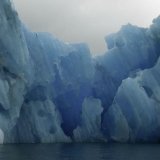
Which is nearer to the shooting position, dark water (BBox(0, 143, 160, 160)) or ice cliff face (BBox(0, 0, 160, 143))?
dark water (BBox(0, 143, 160, 160))

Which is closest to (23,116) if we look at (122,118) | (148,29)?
(122,118)

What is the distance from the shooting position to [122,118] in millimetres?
31781

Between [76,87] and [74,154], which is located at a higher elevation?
[76,87]

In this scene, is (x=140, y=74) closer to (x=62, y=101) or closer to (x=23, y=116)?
(x=62, y=101)

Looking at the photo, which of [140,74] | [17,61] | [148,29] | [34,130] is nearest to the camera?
[17,61]

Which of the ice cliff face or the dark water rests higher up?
the ice cliff face

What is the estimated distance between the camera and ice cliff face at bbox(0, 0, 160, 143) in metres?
28.5

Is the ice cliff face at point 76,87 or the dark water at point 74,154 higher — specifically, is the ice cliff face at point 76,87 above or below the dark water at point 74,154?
above

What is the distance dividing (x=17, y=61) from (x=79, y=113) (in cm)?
725

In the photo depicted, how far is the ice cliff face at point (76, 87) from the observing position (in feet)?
93.7

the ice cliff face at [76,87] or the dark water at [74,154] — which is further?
the ice cliff face at [76,87]

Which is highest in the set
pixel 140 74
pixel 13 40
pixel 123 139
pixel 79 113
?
pixel 13 40

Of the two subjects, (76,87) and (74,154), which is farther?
(76,87)

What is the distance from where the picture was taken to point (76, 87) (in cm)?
3338
